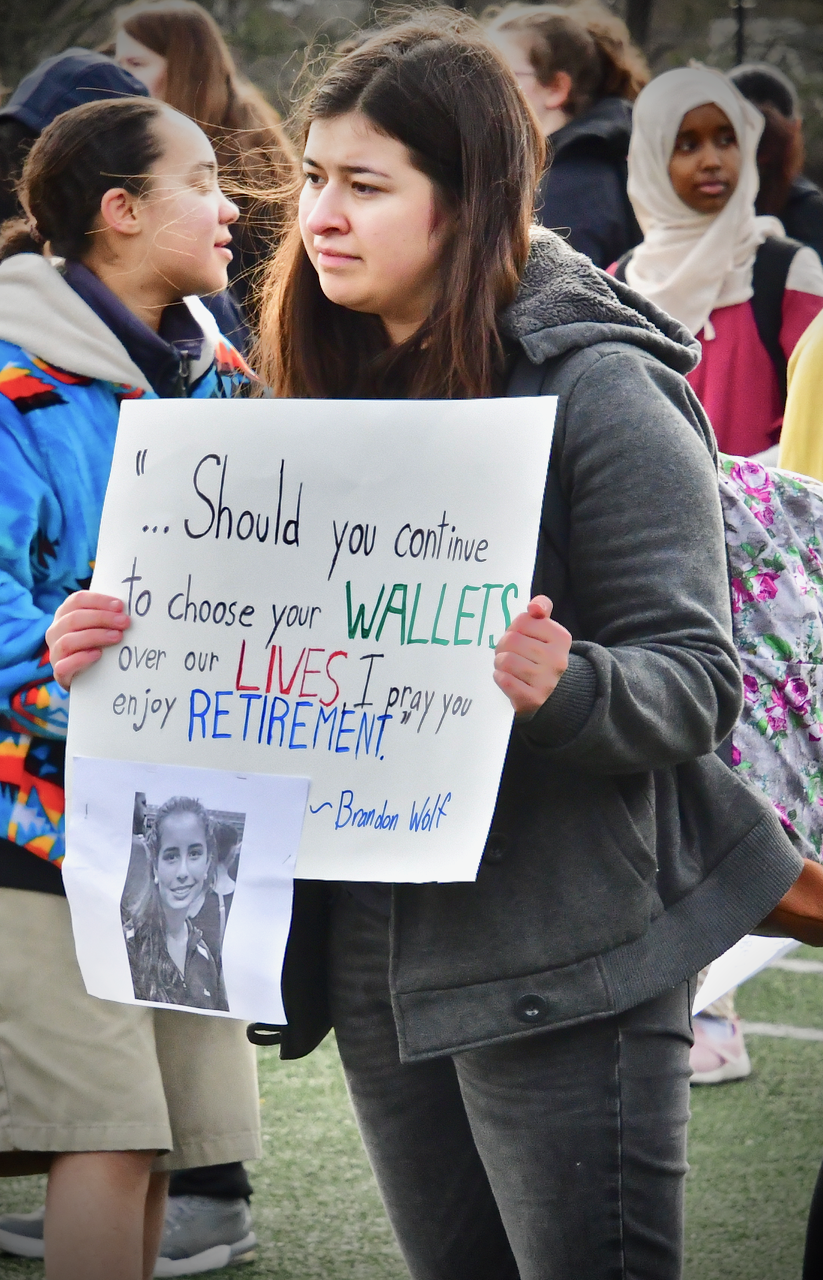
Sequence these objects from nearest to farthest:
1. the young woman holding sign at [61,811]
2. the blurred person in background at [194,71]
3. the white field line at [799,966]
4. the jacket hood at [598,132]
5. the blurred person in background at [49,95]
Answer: the young woman holding sign at [61,811], the blurred person in background at [49,95], the blurred person in background at [194,71], the jacket hood at [598,132], the white field line at [799,966]

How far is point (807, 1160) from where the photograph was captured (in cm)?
329

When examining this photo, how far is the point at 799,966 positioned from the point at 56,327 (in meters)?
3.44

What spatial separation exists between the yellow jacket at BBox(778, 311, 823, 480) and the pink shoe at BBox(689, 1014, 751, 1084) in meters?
1.61

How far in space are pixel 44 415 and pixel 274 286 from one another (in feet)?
1.34

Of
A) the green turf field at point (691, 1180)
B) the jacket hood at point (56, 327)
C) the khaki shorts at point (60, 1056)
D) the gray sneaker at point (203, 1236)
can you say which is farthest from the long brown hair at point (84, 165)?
the green turf field at point (691, 1180)

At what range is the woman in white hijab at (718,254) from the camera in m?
3.84

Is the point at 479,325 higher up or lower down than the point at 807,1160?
higher up

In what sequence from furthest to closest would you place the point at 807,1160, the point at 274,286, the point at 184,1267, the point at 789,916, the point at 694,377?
the point at 694,377
the point at 807,1160
the point at 184,1267
the point at 274,286
the point at 789,916

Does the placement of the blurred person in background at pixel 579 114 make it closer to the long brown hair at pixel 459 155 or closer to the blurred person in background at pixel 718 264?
the blurred person in background at pixel 718 264

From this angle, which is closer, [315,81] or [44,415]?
[315,81]

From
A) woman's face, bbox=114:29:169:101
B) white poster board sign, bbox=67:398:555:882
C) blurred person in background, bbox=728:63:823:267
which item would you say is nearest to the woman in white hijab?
blurred person in background, bbox=728:63:823:267

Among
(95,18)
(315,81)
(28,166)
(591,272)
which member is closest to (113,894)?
(591,272)

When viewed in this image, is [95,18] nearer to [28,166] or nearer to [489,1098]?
[28,166]

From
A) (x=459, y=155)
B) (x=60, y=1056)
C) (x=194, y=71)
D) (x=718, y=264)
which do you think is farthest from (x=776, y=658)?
(x=194, y=71)
